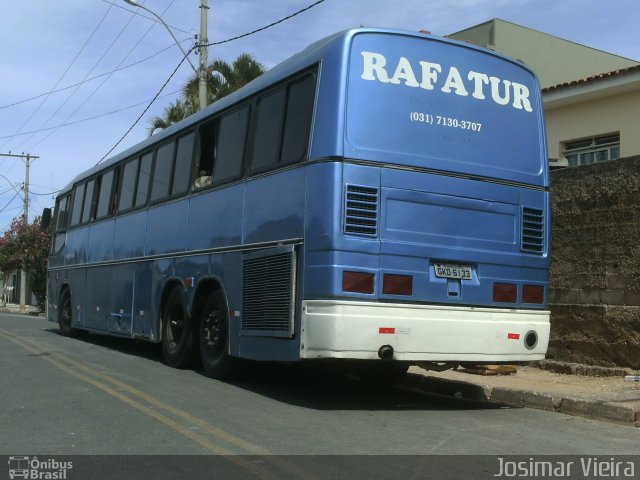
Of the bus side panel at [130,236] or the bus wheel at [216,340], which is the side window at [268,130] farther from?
the bus side panel at [130,236]

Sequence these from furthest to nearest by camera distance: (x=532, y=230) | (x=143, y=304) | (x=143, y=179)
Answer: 1. (x=143, y=179)
2. (x=143, y=304)
3. (x=532, y=230)

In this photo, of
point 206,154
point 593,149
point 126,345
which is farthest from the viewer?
point 593,149

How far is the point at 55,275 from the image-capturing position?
56.7ft

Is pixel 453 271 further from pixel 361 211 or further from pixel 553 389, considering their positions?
pixel 553 389

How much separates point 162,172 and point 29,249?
28624mm

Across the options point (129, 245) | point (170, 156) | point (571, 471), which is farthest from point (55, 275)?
point (571, 471)

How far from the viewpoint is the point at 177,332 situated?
10617mm

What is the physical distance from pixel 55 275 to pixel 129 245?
19.5 feet

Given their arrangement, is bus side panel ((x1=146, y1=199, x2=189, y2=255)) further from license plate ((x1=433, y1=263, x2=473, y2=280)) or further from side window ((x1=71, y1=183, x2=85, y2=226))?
side window ((x1=71, y1=183, x2=85, y2=226))

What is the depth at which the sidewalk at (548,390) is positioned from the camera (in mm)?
7305

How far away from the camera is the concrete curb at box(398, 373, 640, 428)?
713 centimetres

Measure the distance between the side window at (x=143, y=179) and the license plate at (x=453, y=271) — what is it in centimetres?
612
